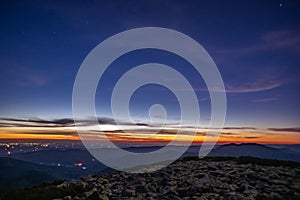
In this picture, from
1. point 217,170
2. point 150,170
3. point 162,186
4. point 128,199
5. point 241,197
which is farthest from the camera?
point 150,170

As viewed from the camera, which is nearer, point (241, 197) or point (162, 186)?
point (241, 197)

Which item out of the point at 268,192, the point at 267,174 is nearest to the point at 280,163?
the point at 267,174

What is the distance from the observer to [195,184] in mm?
22672

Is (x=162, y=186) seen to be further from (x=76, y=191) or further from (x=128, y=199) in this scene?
(x=76, y=191)

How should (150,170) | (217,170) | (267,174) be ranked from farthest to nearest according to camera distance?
(150,170) → (217,170) → (267,174)

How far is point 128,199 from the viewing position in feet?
68.3

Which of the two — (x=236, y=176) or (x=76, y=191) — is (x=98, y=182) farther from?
(x=236, y=176)

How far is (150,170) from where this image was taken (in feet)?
100

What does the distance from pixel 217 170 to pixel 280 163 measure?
25.8ft

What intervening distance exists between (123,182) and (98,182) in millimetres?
2293

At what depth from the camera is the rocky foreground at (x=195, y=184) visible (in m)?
20.7

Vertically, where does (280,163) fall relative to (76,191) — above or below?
above

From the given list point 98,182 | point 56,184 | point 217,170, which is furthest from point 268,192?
point 56,184

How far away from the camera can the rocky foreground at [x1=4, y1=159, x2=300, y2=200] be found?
67.8ft
